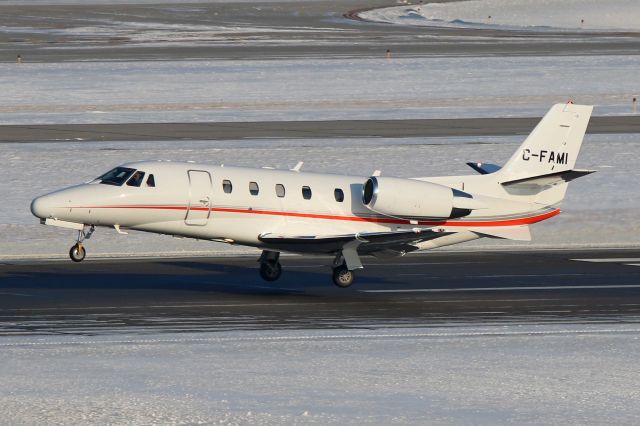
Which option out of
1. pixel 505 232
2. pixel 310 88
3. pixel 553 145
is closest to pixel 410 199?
pixel 505 232

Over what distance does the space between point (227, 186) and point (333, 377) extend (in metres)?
8.94

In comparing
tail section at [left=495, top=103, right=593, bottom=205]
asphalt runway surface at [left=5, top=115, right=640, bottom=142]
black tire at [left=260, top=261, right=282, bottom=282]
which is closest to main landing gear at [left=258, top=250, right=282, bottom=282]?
black tire at [left=260, top=261, right=282, bottom=282]

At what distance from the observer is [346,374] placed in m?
21.7

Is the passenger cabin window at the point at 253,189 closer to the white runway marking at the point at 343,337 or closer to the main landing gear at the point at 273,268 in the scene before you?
the main landing gear at the point at 273,268

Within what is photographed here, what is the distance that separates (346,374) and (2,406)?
5593 millimetres

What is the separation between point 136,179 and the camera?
2903 centimetres

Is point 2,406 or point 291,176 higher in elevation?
point 291,176

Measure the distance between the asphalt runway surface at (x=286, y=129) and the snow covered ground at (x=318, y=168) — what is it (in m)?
1.53

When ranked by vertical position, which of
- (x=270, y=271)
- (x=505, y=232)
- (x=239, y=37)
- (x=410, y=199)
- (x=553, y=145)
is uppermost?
(x=239, y=37)

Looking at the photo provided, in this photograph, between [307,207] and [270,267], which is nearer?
[307,207]

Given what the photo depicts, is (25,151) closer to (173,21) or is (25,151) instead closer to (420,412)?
(420,412)

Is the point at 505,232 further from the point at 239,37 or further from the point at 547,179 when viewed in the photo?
the point at 239,37

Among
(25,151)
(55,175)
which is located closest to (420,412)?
(55,175)

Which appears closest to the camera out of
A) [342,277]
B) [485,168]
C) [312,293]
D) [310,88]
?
[312,293]
